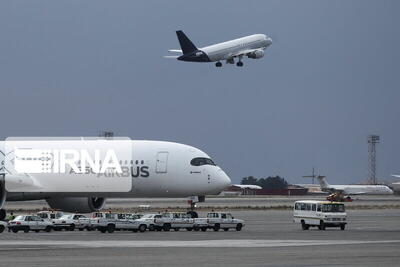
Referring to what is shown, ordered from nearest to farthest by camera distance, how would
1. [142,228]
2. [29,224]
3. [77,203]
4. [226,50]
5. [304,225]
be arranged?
[142,228], [29,224], [304,225], [77,203], [226,50]

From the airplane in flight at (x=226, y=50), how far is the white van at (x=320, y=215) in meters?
61.4

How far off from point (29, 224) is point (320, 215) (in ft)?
67.4

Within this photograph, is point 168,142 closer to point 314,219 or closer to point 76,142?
point 76,142

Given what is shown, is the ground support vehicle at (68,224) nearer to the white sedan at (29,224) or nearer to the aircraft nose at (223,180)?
the white sedan at (29,224)

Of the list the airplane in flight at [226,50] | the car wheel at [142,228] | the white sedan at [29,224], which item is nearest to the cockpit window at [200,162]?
the car wheel at [142,228]

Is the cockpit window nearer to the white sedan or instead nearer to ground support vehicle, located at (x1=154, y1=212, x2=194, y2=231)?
ground support vehicle, located at (x1=154, y1=212, x2=194, y2=231)

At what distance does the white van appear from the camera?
241 feet

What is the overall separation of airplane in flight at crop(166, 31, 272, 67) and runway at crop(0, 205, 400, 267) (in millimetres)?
80486

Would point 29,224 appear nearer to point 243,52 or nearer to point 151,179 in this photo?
point 151,179

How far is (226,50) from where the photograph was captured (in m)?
144

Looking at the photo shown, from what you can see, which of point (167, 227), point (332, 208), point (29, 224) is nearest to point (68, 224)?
point (29, 224)

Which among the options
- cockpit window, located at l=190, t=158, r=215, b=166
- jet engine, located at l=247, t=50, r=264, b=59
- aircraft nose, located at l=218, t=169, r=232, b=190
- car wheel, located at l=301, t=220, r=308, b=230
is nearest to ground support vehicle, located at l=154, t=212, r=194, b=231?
aircraft nose, located at l=218, t=169, r=232, b=190

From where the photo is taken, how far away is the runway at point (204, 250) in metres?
40.2

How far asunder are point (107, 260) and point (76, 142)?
34.2 meters
